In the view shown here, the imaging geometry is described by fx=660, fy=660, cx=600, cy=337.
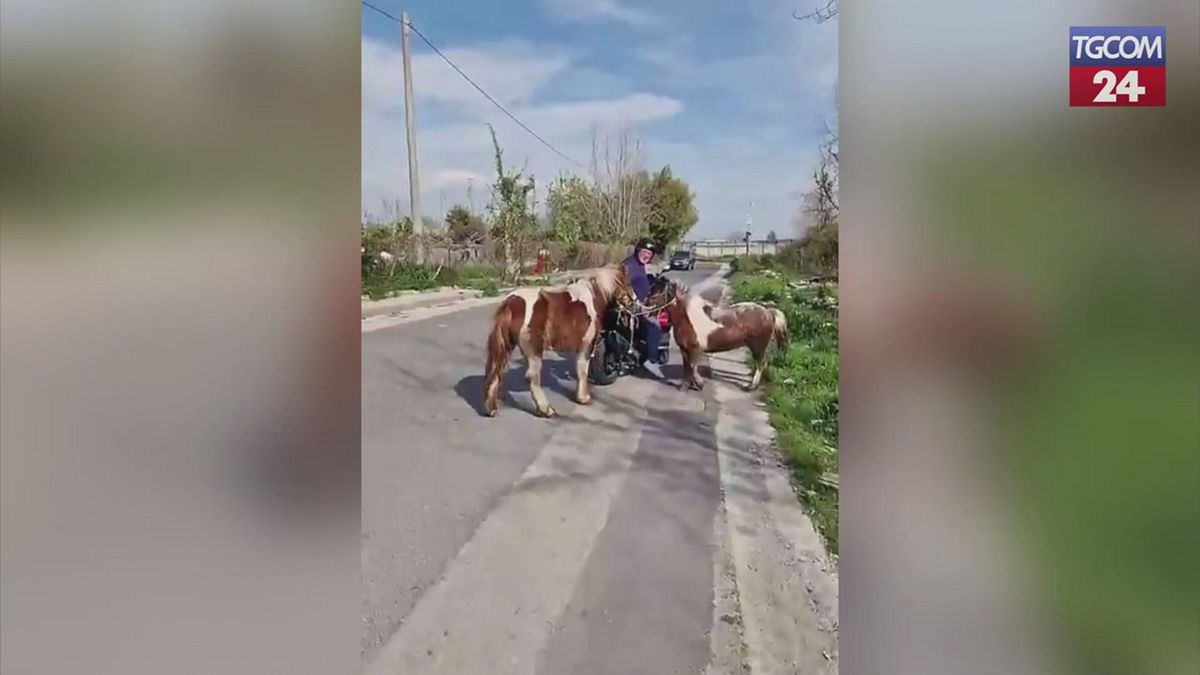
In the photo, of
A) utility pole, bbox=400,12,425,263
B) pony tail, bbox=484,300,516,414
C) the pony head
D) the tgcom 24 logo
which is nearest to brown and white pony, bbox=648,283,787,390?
the pony head

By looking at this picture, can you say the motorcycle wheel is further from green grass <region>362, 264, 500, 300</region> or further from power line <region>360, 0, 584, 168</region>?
power line <region>360, 0, 584, 168</region>

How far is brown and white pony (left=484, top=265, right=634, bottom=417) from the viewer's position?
1.79 m

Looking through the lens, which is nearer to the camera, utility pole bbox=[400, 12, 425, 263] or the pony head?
utility pole bbox=[400, 12, 425, 263]

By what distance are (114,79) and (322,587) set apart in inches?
54.7

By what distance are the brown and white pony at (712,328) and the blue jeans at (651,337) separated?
4 centimetres

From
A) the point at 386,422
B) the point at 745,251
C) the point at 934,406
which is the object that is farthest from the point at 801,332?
the point at 386,422

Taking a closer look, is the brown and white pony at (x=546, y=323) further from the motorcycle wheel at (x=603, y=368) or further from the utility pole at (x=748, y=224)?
the utility pole at (x=748, y=224)

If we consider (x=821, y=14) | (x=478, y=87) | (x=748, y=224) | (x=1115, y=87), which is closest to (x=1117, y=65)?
(x=1115, y=87)

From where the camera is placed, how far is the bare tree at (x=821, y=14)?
1638 mm

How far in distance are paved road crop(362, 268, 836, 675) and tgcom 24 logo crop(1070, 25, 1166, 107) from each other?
39.9 inches

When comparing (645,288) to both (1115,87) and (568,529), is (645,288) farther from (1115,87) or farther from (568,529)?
(1115,87)

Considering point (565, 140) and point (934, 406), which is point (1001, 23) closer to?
point (934, 406)

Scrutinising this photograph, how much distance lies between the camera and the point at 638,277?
1789 millimetres

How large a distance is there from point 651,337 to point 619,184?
420mm
